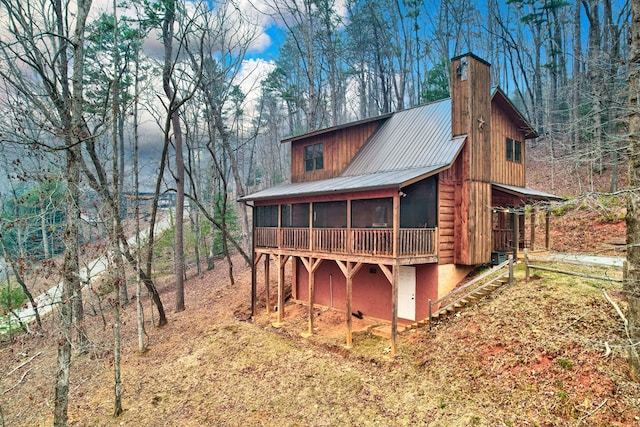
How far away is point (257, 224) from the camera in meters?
17.5

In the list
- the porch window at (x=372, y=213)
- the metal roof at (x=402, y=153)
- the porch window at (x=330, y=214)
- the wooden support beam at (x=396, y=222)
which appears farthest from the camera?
the porch window at (x=330, y=214)

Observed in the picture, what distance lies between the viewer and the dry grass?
7.06 m

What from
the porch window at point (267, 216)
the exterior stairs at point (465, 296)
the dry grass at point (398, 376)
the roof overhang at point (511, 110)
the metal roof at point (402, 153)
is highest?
the roof overhang at point (511, 110)

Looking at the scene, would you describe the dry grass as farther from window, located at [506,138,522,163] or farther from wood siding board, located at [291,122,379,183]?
wood siding board, located at [291,122,379,183]

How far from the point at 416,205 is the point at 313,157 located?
23.0ft

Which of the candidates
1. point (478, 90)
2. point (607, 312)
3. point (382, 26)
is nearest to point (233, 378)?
point (607, 312)

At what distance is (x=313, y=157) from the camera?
1739cm

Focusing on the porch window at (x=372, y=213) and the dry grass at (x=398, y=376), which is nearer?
the dry grass at (x=398, y=376)

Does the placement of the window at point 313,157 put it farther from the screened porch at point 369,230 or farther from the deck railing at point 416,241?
the deck railing at point 416,241

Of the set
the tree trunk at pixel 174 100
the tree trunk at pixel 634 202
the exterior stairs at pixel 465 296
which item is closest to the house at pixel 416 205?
the exterior stairs at pixel 465 296

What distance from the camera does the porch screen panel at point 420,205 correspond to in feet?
38.8

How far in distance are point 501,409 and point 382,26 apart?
3281 cm

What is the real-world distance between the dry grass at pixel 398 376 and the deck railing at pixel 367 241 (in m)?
2.43

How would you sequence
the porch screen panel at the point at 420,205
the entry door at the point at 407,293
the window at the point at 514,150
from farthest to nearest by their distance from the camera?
the window at the point at 514,150 < the entry door at the point at 407,293 < the porch screen panel at the point at 420,205
